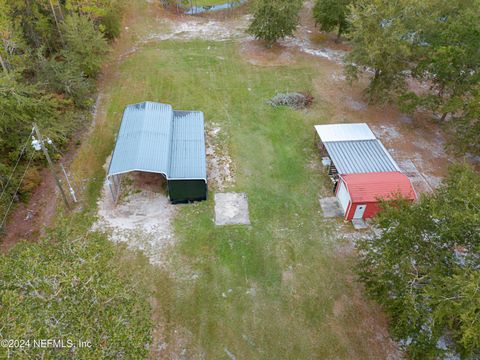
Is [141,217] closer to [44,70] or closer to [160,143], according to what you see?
[160,143]

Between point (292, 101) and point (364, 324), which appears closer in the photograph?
point (364, 324)

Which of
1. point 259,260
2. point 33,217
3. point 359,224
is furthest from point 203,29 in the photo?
point 259,260

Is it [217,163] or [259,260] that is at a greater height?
[217,163]

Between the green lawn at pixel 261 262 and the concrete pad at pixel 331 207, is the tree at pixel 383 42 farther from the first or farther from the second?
the concrete pad at pixel 331 207

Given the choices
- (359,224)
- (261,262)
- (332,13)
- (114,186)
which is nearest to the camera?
(261,262)

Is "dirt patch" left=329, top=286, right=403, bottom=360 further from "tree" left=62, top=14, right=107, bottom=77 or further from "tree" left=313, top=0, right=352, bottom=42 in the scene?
"tree" left=313, top=0, right=352, bottom=42

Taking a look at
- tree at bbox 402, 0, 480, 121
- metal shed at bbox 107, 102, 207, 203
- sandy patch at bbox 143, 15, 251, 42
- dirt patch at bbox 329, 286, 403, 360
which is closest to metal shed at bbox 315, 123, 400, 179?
tree at bbox 402, 0, 480, 121
